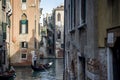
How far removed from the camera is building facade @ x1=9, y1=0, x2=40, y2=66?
31172 mm

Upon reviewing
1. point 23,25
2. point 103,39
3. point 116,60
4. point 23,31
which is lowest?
point 116,60

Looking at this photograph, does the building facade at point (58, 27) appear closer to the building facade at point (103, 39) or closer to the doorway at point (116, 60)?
the building facade at point (103, 39)

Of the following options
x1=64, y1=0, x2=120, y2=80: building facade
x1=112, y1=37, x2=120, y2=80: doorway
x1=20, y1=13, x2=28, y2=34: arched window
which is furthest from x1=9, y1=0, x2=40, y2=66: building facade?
x1=112, y1=37, x2=120, y2=80: doorway

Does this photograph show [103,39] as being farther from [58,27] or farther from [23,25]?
[58,27]

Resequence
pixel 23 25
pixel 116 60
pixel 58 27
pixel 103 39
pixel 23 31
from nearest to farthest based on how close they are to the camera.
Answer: pixel 116 60, pixel 103 39, pixel 23 31, pixel 23 25, pixel 58 27

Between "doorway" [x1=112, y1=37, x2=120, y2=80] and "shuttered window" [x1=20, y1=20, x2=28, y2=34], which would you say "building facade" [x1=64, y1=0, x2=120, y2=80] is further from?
"shuttered window" [x1=20, y1=20, x2=28, y2=34]

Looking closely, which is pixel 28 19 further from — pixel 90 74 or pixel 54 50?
pixel 90 74

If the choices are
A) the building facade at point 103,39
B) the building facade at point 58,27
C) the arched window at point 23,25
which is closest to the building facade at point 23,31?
the arched window at point 23,25

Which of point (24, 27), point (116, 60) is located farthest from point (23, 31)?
point (116, 60)

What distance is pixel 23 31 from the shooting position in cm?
3133

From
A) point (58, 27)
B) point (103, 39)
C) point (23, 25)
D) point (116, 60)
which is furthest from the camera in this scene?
point (58, 27)

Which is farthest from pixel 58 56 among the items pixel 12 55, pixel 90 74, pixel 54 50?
pixel 90 74

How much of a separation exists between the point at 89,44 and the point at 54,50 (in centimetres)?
4307

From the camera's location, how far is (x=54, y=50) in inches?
1911
